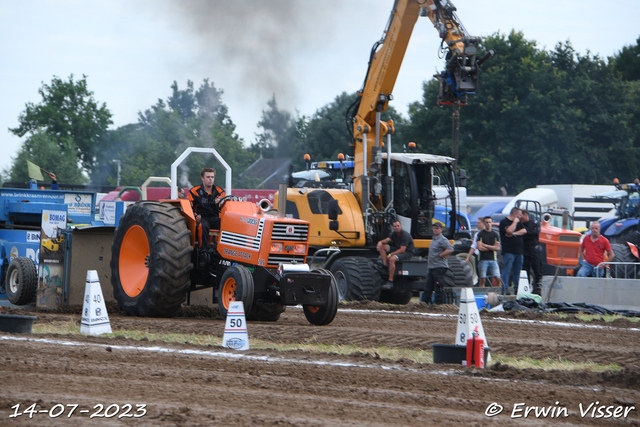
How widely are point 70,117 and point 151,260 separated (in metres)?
51.0

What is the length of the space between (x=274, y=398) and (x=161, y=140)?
111 ft

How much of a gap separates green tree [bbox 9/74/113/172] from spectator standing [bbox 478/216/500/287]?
1775 inches

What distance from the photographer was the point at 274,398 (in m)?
5.01

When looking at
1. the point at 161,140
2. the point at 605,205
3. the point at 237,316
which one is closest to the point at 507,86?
the point at 605,205

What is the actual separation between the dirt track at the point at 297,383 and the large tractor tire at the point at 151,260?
85 cm

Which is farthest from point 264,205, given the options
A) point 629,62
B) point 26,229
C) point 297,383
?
point 629,62

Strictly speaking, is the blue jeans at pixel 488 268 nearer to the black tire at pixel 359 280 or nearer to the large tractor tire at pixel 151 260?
the black tire at pixel 359 280

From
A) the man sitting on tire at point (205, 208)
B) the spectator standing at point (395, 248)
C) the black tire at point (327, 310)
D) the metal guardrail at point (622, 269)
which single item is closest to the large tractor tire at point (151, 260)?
the man sitting on tire at point (205, 208)

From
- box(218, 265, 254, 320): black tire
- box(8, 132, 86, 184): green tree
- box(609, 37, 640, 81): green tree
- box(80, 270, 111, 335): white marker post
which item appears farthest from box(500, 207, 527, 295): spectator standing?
box(609, 37, 640, 81): green tree

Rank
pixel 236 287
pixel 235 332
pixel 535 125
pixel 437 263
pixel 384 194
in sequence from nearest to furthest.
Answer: pixel 235 332, pixel 236 287, pixel 437 263, pixel 384 194, pixel 535 125

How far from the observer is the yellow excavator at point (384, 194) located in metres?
13.7

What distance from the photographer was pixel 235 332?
7.32 m

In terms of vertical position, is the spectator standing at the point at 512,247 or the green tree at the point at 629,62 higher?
the green tree at the point at 629,62

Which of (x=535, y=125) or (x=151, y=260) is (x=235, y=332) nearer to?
(x=151, y=260)
